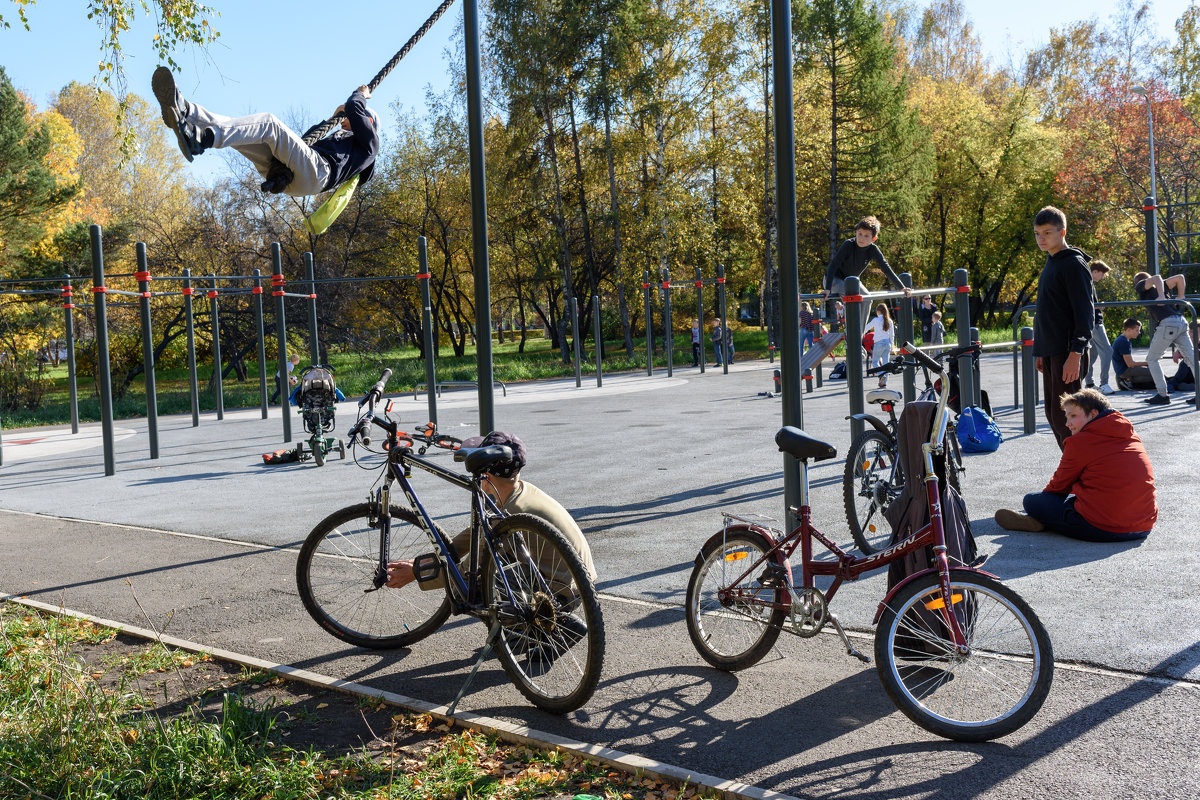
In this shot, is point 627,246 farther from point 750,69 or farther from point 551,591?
point 551,591

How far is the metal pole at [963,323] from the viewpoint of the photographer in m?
8.91

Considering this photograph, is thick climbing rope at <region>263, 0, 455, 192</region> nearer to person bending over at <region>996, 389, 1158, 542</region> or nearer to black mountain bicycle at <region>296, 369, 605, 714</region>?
black mountain bicycle at <region>296, 369, 605, 714</region>

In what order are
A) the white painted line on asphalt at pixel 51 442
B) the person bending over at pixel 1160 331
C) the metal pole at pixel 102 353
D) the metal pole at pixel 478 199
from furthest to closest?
the white painted line on asphalt at pixel 51 442
the person bending over at pixel 1160 331
the metal pole at pixel 102 353
the metal pole at pixel 478 199

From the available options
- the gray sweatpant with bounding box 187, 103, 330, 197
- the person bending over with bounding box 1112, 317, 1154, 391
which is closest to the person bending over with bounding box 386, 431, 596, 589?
the gray sweatpant with bounding box 187, 103, 330, 197

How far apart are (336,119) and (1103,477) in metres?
4.83

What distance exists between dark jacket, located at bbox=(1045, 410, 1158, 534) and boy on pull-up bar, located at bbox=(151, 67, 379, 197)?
439 centimetres

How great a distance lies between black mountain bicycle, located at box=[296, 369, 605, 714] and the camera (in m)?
3.82

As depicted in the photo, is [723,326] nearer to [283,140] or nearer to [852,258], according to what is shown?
[852,258]

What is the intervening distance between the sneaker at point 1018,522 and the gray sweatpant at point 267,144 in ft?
15.0

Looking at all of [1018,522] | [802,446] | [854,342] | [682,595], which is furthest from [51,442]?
[802,446]

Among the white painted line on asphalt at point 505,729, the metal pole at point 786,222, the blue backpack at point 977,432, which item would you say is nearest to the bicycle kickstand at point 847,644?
the white painted line on asphalt at point 505,729

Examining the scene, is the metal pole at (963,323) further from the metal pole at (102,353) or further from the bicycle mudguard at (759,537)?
the metal pole at (102,353)

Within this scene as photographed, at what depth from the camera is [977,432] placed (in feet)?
28.9

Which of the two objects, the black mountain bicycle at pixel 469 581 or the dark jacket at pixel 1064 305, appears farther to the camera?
the dark jacket at pixel 1064 305
